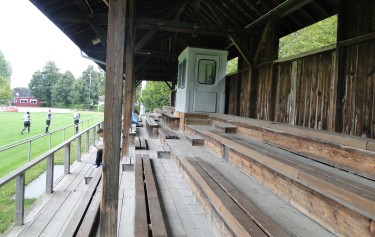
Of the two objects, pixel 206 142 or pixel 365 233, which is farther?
pixel 206 142

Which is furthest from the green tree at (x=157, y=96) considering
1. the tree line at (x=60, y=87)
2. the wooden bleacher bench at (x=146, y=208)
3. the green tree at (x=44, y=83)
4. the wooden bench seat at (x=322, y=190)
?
the green tree at (x=44, y=83)

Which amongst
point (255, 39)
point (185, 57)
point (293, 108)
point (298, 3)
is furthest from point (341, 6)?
point (185, 57)

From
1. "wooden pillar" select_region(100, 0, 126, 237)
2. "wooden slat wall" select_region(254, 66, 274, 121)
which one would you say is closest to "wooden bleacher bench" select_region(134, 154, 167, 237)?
"wooden pillar" select_region(100, 0, 126, 237)

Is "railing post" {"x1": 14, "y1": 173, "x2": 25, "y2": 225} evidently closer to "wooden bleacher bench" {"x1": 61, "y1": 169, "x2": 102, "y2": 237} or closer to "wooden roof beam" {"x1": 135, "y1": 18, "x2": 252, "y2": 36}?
"wooden bleacher bench" {"x1": 61, "y1": 169, "x2": 102, "y2": 237}

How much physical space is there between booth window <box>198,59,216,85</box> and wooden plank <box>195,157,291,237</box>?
5112 millimetres

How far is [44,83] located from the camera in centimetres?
7456

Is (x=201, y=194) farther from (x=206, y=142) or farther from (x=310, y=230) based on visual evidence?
(x=206, y=142)

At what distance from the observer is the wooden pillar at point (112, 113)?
2387 millimetres

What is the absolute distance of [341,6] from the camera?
397cm

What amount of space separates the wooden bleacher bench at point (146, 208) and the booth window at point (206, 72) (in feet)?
14.0

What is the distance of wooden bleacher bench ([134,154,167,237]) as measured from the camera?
7.90ft

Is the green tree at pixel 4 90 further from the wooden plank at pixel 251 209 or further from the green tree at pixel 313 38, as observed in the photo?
the wooden plank at pixel 251 209

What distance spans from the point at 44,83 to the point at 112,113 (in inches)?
3141

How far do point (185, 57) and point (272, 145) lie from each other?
513 centimetres
